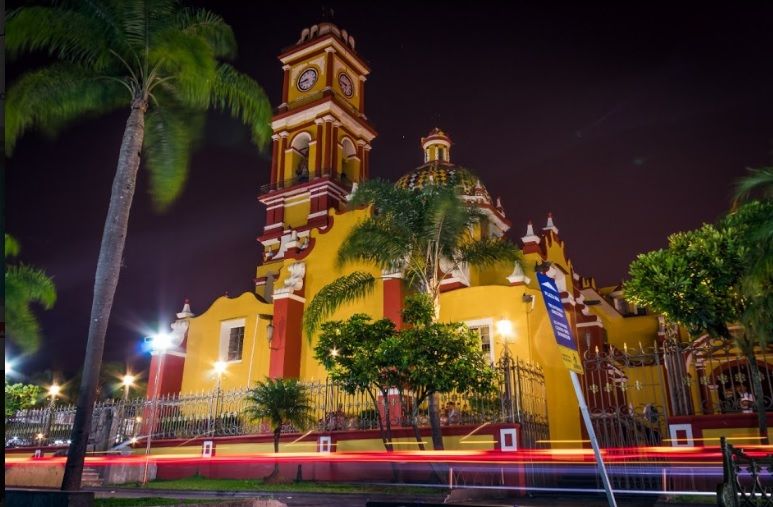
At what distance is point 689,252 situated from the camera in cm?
1309

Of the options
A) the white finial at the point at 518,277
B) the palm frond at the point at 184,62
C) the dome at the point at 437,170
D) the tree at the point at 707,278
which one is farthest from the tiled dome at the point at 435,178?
the palm frond at the point at 184,62

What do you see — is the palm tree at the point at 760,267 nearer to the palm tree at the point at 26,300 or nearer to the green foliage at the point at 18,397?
the palm tree at the point at 26,300

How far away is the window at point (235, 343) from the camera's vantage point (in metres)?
24.3

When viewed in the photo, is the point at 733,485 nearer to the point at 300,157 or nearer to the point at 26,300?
the point at 26,300

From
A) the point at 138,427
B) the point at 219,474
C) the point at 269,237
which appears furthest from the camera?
the point at 269,237

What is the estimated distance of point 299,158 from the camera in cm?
3341

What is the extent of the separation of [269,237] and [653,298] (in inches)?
838

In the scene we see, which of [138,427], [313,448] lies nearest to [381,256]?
[313,448]

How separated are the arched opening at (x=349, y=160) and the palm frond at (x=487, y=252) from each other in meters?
16.4

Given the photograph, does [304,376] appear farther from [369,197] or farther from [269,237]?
[269,237]

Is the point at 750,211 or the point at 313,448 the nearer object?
the point at 750,211

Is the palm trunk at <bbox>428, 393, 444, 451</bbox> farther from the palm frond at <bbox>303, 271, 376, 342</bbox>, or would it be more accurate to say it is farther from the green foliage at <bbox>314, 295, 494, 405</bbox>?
the palm frond at <bbox>303, 271, 376, 342</bbox>

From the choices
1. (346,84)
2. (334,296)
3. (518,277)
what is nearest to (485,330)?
(518,277)

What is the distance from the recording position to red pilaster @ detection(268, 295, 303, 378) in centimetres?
2161
